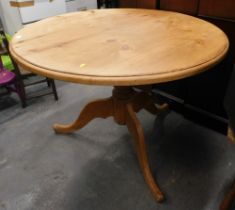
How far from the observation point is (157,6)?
1731 mm

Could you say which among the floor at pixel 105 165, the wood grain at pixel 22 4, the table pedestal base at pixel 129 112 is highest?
the wood grain at pixel 22 4

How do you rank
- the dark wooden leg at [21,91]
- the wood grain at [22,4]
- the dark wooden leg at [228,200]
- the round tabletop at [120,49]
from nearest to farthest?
1. the round tabletop at [120,49]
2. the dark wooden leg at [228,200]
3. the dark wooden leg at [21,91]
4. the wood grain at [22,4]

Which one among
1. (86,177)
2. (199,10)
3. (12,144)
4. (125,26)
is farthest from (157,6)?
(12,144)

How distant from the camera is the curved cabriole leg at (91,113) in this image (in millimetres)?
1446

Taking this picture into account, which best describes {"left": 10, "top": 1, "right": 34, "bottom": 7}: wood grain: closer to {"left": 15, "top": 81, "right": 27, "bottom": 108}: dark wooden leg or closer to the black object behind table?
{"left": 15, "top": 81, "right": 27, "bottom": 108}: dark wooden leg

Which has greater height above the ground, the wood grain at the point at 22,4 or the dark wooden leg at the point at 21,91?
the wood grain at the point at 22,4

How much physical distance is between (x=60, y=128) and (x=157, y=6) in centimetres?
111

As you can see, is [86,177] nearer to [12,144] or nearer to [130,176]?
[130,176]

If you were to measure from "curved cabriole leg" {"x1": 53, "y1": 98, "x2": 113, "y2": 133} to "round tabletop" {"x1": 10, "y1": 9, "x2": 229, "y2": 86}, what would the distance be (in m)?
0.43

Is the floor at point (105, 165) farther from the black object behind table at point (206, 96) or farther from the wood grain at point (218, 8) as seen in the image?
the wood grain at point (218, 8)

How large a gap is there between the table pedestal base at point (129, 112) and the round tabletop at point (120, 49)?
0.34 meters

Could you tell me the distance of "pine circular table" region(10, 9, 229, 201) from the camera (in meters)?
0.81

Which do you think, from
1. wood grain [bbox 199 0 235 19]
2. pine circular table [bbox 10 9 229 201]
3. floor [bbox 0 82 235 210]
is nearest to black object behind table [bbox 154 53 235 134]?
floor [bbox 0 82 235 210]

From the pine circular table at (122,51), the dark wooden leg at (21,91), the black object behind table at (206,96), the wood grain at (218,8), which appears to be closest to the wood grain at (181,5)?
the wood grain at (218,8)
